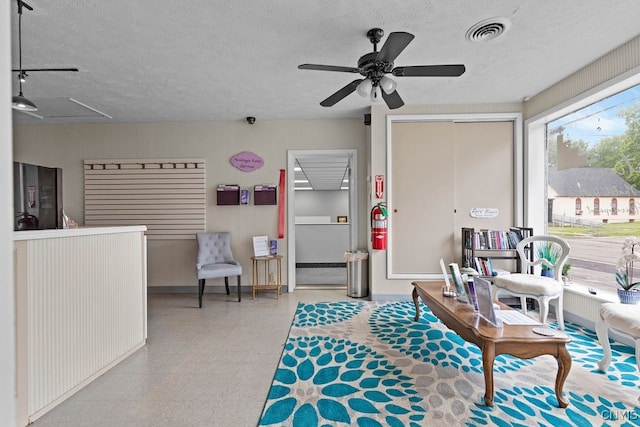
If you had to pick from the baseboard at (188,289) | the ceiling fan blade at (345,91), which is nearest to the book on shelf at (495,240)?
the ceiling fan blade at (345,91)

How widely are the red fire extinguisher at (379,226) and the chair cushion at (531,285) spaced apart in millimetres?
1479

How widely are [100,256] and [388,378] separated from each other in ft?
7.88

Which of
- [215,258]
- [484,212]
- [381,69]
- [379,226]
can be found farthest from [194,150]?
[484,212]

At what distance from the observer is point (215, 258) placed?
185 inches

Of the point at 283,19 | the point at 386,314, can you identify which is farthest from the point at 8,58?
the point at 386,314

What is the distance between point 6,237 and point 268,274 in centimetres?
469

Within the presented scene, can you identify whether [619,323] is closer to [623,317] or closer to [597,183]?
[623,317]

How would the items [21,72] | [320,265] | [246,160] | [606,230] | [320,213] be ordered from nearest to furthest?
[21,72] → [606,230] → [246,160] → [320,265] → [320,213]

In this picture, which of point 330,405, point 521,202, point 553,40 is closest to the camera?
point 330,405

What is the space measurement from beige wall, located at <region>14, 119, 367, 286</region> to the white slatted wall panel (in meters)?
0.13

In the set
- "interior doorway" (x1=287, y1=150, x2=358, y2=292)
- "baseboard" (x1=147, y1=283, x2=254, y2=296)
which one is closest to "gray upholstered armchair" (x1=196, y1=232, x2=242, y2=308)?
"baseboard" (x1=147, y1=283, x2=254, y2=296)

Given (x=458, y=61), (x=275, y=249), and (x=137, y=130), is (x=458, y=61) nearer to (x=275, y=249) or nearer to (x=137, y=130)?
(x=275, y=249)

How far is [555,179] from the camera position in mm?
3973

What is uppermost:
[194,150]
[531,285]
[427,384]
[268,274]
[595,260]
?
[194,150]
